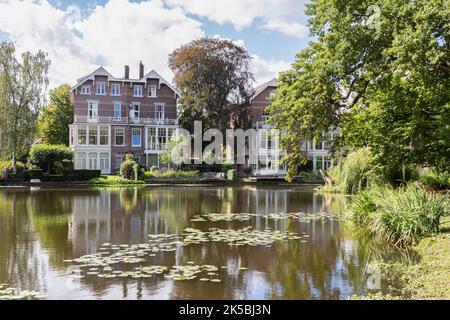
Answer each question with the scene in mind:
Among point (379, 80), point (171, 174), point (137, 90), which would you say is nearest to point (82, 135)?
point (137, 90)

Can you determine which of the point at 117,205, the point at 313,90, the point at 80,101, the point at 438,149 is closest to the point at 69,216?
the point at 117,205

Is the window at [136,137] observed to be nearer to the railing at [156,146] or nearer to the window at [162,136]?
the railing at [156,146]

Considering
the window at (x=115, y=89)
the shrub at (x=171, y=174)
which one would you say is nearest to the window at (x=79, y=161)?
the window at (x=115, y=89)

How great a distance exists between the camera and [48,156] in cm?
4075

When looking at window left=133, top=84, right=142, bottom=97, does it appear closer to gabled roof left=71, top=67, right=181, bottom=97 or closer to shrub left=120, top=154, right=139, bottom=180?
gabled roof left=71, top=67, right=181, bottom=97

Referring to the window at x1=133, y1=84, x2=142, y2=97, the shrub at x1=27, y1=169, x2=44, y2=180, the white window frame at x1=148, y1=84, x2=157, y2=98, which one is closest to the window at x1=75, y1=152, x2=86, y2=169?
the window at x1=133, y1=84, x2=142, y2=97

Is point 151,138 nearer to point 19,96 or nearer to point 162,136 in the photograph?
point 162,136

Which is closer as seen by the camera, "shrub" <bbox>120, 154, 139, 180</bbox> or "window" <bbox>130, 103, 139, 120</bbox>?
"shrub" <bbox>120, 154, 139, 180</bbox>

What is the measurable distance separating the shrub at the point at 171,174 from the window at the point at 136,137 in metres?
7.58

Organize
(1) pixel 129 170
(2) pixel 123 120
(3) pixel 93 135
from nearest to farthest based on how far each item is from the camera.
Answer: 1. (1) pixel 129 170
2. (3) pixel 93 135
3. (2) pixel 123 120

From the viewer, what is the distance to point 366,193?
14.2 meters

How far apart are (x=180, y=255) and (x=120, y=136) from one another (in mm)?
40998

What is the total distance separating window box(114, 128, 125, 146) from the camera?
161 feet
